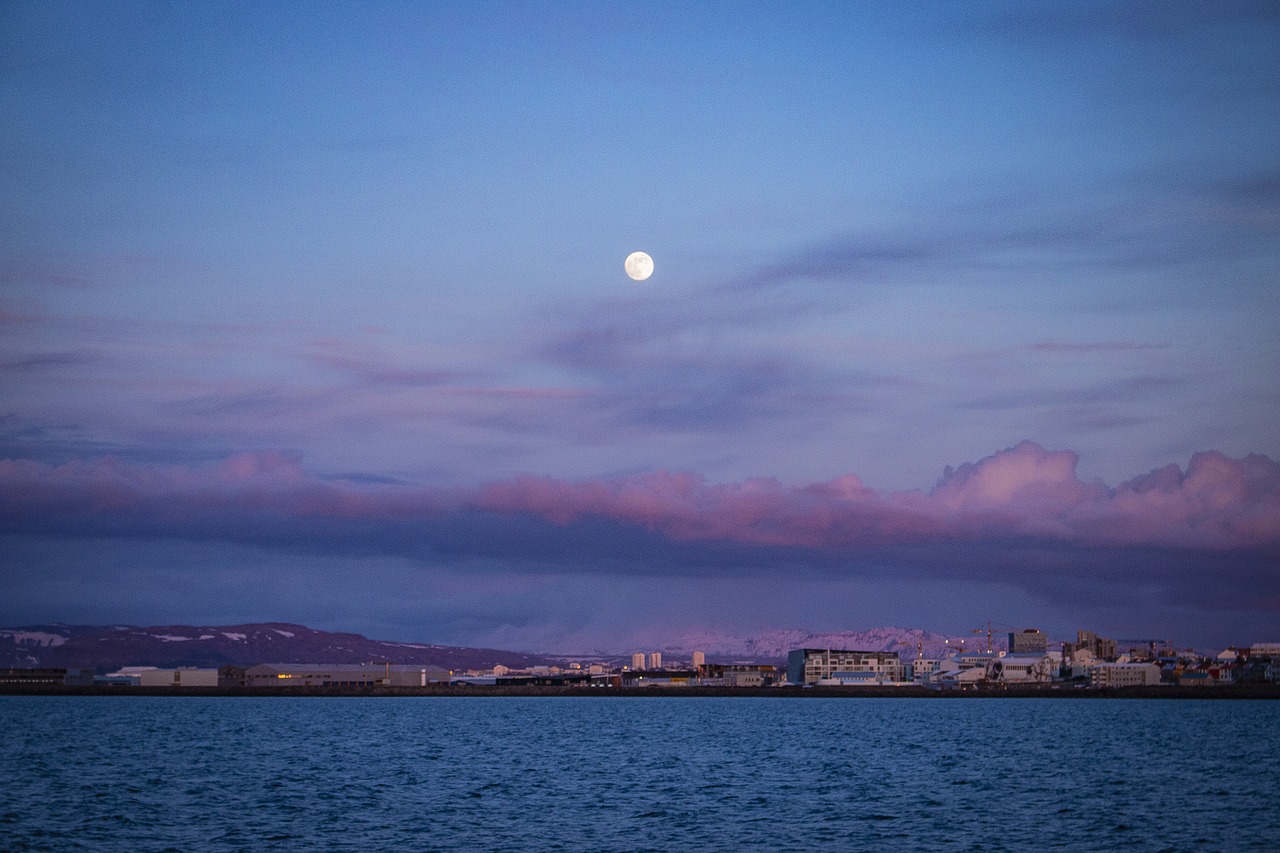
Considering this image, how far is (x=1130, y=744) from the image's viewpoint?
88.4 m

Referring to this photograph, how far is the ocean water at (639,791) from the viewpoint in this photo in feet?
135

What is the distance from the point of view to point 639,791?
5497 cm

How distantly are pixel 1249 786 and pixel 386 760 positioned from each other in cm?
4302

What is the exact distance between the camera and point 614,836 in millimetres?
41219

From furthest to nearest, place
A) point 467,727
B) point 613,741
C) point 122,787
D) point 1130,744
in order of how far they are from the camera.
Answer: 1. point 467,727
2. point 613,741
3. point 1130,744
4. point 122,787

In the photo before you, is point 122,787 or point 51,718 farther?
point 51,718

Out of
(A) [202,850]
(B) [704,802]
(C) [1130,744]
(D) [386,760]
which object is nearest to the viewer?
(A) [202,850]

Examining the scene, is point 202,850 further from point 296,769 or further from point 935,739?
point 935,739

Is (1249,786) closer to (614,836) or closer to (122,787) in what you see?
(614,836)

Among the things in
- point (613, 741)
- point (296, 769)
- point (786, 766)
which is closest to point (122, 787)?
point (296, 769)

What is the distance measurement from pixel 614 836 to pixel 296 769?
99.0 feet

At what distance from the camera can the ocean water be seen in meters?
41.0

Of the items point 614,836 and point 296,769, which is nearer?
point 614,836

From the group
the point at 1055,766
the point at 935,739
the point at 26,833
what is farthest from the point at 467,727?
the point at 26,833
